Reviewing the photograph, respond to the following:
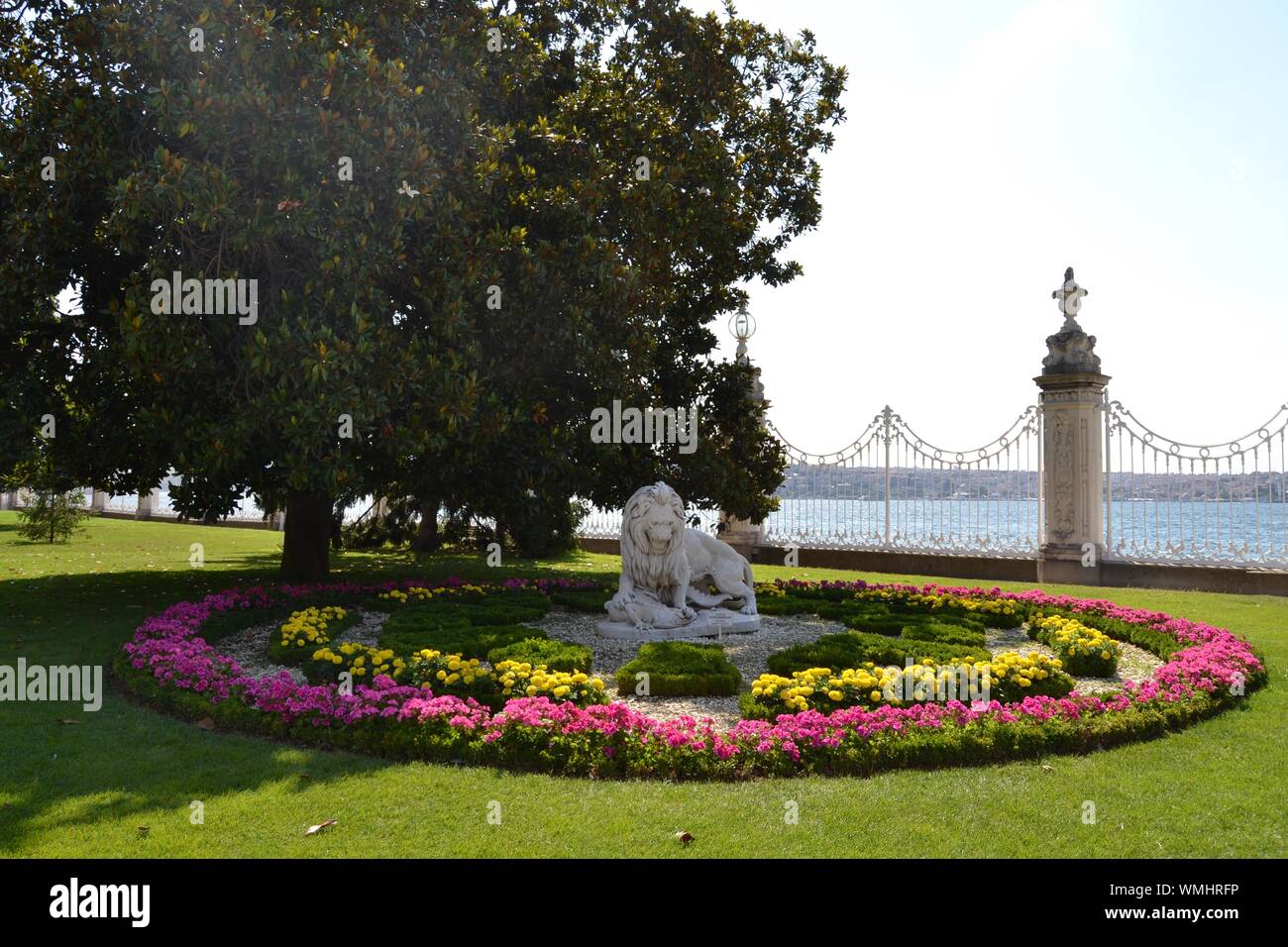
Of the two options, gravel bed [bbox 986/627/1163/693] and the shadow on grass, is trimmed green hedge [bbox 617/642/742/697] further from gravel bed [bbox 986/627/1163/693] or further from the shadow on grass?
gravel bed [bbox 986/627/1163/693]

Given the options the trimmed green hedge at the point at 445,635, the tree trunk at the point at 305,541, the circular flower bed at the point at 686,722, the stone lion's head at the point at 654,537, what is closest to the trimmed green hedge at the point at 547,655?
the trimmed green hedge at the point at 445,635

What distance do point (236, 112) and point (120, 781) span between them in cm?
628

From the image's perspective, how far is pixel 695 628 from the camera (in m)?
8.80

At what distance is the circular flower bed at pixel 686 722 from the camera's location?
4.86 m

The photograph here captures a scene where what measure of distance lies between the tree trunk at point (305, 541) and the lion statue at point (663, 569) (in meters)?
5.41

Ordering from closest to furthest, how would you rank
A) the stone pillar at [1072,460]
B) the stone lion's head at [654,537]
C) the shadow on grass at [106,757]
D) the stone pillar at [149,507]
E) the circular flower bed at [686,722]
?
the shadow on grass at [106,757] → the circular flower bed at [686,722] → the stone lion's head at [654,537] → the stone pillar at [1072,460] → the stone pillar at [149,507]

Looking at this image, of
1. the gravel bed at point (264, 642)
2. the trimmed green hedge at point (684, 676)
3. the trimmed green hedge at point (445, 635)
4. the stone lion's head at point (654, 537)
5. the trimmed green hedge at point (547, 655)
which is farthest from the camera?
the stone lion's head at point (654, 537)

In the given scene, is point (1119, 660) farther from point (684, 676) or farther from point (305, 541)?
point (305, 541)

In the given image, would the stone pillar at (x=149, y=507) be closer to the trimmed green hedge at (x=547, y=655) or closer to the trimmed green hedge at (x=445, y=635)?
the trimmed green hedge at (x=445, y=635)

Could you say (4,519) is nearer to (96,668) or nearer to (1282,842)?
(96,668)

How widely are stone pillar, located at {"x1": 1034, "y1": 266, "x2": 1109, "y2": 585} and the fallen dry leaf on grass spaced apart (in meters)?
12.3

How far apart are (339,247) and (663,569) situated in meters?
4.45

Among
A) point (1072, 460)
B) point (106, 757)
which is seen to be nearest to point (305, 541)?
point (106, 757)
